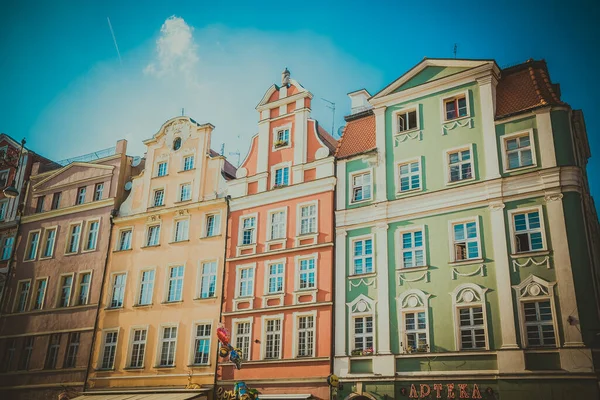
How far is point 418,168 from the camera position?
84.8 ft

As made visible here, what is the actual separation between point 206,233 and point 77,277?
914cm

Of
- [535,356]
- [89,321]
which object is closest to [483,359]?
[535,356]

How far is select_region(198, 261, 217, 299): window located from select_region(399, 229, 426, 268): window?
1040cm

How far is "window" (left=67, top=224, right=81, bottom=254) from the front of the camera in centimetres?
3550

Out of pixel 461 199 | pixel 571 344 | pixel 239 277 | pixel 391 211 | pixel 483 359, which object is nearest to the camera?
pixel 571 344

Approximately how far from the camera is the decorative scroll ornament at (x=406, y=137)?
26.4 m

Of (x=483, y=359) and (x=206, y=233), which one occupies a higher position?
(x=206, y=233)

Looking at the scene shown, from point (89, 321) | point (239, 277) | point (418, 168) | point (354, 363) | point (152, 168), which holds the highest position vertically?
point (152, 168)

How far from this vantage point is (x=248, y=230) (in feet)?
98.6

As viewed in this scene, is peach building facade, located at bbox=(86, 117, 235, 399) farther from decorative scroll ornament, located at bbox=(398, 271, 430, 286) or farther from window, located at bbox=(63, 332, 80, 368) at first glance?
decorative scroll ornament, located at bbox=(398, 271, 430, 286)

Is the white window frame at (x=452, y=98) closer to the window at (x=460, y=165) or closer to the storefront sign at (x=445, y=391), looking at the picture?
the window at (x=460, y=165)

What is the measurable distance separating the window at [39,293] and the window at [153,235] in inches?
299

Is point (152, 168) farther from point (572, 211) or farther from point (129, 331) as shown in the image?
point (572, 211)

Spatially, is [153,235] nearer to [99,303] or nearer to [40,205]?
[99,303]
